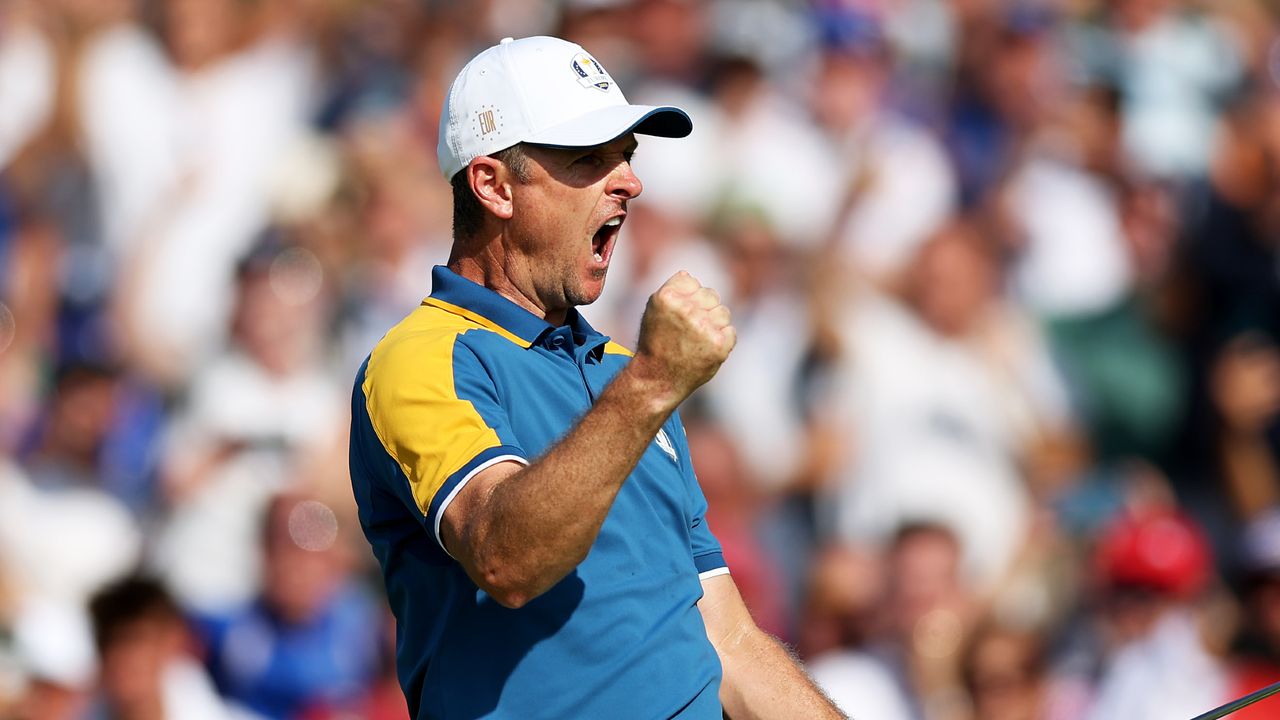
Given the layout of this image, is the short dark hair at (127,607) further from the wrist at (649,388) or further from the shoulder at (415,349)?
the wrist at (649,388)

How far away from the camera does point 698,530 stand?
3.70 m

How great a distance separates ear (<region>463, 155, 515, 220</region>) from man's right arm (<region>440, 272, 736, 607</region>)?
1.94 feet

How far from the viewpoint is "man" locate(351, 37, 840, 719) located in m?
2.83

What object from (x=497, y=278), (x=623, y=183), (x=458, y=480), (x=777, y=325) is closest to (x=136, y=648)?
(x=777, y=325)

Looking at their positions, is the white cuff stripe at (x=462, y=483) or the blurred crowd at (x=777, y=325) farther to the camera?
the blurred crowd at (x=777, y=325)

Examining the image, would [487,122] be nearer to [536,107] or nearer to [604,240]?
[536,107]

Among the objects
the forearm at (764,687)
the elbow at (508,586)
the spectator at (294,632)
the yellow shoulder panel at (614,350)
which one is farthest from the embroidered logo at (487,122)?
the spectator at (294,632)

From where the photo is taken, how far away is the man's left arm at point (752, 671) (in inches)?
143

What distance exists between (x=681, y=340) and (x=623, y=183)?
62cm

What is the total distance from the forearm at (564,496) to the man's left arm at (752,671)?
0.89m

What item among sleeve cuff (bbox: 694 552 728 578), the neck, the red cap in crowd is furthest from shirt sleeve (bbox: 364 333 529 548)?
the red cap in crowd

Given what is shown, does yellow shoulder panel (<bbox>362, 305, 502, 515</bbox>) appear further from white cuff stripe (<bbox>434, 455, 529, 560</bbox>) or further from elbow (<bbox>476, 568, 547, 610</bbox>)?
elbow (<bbox>476, 568, 547, 610</bbox>)

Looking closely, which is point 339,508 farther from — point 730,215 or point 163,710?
point 730,215

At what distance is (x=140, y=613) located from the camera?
648cm
